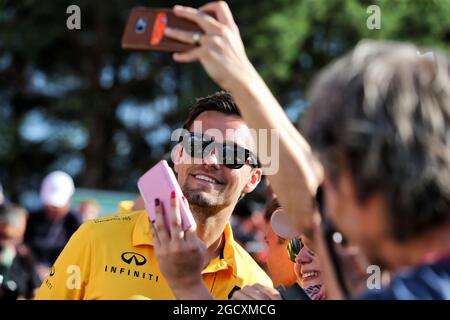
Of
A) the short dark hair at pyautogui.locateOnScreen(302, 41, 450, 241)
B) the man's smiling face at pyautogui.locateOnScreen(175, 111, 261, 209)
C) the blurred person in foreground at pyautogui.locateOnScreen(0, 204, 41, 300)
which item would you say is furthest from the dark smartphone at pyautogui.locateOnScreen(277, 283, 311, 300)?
the blurred person in foreground at pyautogui.locateOnScreen(0, 204, 41, 300)

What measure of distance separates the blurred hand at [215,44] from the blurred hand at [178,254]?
A: 1.77ft

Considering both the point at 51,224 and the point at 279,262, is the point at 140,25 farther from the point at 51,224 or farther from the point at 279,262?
the point at 51,224

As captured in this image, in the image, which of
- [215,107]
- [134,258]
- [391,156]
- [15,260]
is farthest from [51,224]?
[391,156]

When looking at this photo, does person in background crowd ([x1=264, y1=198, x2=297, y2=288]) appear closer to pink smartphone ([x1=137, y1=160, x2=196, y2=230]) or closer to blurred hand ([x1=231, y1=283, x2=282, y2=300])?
pink smartphone ([x1=137, y1=160, x2=196, y2=230])

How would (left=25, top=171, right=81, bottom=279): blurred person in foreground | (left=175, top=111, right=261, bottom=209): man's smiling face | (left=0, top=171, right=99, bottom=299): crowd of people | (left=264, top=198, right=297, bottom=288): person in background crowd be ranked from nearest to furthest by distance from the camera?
(left=175, top=111, right=261, bottom=209): man's smiling face < (left=264, top=198, right=297, bottom=288): person in background crowd < (left=0, top=171, right=99, bottom=299): crowd of people < (left=25, top=171, right=81, bottom=279): blurred person in foreground

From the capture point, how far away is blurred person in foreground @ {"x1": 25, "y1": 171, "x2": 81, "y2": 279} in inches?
348

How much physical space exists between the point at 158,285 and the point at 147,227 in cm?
25

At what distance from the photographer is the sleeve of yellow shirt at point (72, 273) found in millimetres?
2947

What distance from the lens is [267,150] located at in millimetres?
2242

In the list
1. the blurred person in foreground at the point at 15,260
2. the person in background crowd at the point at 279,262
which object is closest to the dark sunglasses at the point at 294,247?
the person in background crowd at the point at 279,262

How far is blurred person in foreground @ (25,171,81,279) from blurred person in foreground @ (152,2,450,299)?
722 cm

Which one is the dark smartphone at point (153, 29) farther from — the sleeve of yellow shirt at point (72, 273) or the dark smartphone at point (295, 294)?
the sleeve of yellow shirt at point (72, 273)

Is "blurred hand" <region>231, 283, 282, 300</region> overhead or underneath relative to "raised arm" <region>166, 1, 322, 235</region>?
underneath

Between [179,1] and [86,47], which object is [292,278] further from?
[86,47]
